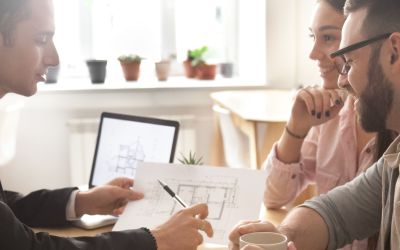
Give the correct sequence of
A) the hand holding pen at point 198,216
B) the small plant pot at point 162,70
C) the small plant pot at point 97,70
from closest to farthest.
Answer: the hand holding pen at point 198,216 < the small plant pot at point 97,70 < the small plant pot at point 162,70

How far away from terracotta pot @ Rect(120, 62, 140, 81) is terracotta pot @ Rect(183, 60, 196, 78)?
1.08 feet

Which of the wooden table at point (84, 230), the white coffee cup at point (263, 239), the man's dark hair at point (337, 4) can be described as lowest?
the wooden table at point (84, 230)

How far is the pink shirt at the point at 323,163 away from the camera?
1.63m

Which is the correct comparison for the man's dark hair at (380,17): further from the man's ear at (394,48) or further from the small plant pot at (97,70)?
the small plant pot at (97,70)

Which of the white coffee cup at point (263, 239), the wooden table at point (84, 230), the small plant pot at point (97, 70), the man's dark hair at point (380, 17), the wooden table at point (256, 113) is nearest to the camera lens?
the white coffee cup at point (263, 239)

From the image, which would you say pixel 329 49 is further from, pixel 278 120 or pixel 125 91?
pixel 125 91

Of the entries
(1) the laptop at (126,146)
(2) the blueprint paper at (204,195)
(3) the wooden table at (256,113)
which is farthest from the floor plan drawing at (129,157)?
(3) the wooden table at (256,113)

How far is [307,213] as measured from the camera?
136 centimetres

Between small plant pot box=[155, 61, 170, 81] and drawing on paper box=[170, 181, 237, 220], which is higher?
small plant pot box=[155, 61, 170, 81]

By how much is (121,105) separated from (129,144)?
1838 millimetres

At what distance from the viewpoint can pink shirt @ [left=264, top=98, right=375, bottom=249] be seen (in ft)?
5.34

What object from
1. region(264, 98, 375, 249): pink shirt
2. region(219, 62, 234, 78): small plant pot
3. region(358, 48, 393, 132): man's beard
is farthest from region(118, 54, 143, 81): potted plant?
region(358, 48, 393, 132): man's beard

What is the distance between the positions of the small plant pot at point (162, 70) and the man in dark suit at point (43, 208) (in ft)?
7.25

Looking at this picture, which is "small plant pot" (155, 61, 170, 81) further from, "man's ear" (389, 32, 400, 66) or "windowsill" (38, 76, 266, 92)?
"man's ear" (389, 32, 400, 66)
